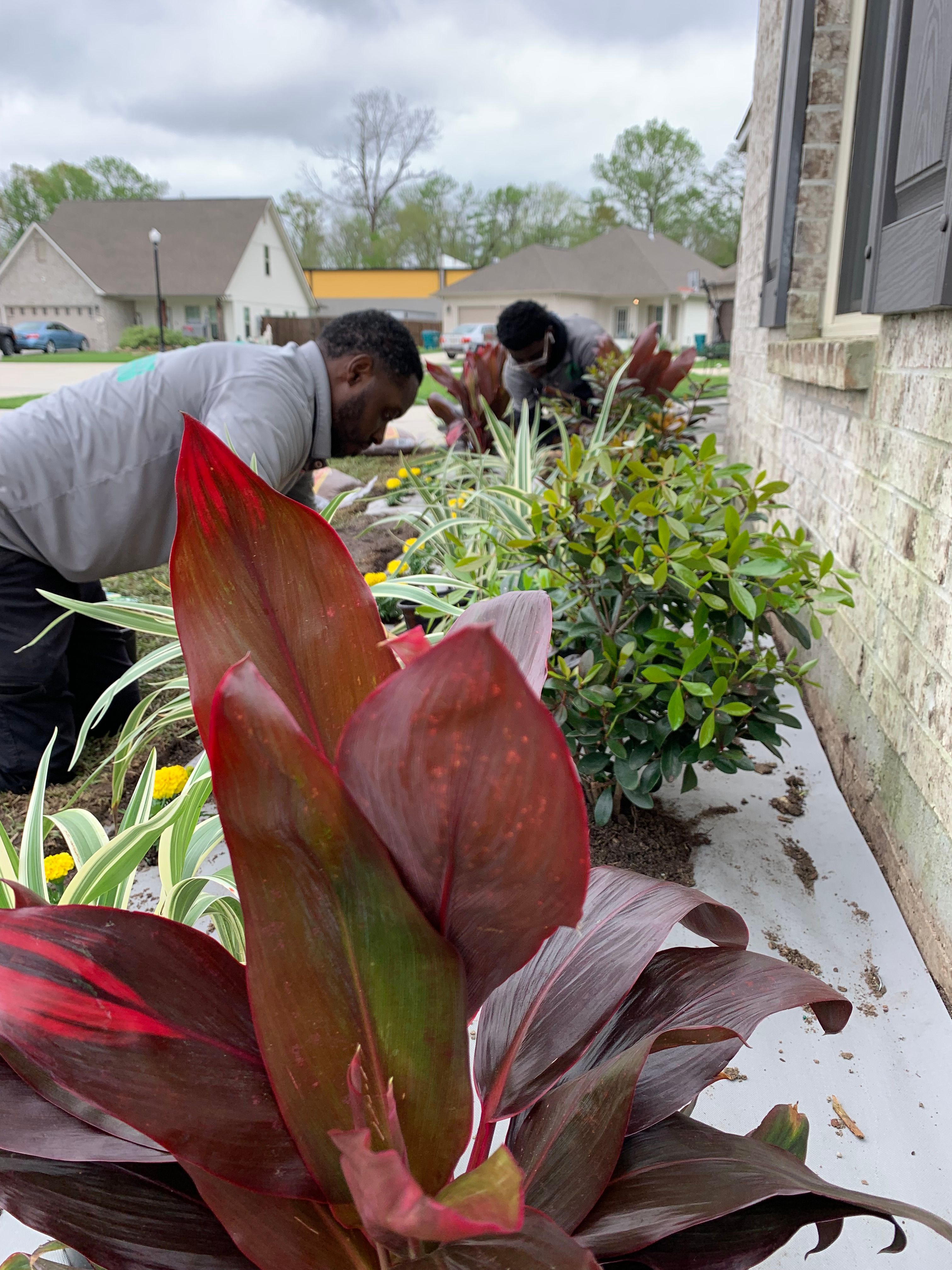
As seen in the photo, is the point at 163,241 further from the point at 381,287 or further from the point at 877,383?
the point at 877,383

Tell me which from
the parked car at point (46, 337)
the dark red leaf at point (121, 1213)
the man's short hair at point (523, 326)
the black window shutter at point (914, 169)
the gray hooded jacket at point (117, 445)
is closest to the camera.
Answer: the dark red leaf at point (121, 1213)

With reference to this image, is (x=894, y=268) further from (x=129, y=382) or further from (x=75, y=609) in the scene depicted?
(x=129, y=382)

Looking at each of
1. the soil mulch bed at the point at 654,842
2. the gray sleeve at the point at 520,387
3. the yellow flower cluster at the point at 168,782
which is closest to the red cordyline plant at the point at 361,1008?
the soil mulch bed at the point at 654,842

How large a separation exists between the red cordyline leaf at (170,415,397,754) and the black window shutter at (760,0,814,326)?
10.7ft

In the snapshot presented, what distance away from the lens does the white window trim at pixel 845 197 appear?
295cm

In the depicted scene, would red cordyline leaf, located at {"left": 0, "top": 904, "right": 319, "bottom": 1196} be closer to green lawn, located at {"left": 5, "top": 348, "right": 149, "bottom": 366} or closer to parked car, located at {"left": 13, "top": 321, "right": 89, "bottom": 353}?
green lawn, located at {"left": 5, "top": 348, "right": 149, "bottom": 366}

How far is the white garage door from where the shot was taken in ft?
147

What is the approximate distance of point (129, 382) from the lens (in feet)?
8.38

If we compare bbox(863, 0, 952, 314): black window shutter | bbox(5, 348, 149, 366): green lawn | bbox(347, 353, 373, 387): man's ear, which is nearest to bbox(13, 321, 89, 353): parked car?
bbox(5, 348, 149, 366): green lawn

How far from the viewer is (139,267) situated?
135 ft

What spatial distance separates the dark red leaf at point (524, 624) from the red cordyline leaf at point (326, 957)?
0.58 ft

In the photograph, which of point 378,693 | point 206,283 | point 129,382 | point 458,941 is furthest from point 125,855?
point 206,283

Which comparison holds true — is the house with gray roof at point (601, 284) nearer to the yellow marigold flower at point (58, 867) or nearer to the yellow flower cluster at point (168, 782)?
the yellow flower cluster at point (168, 782)

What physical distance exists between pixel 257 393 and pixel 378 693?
7.12 feet
